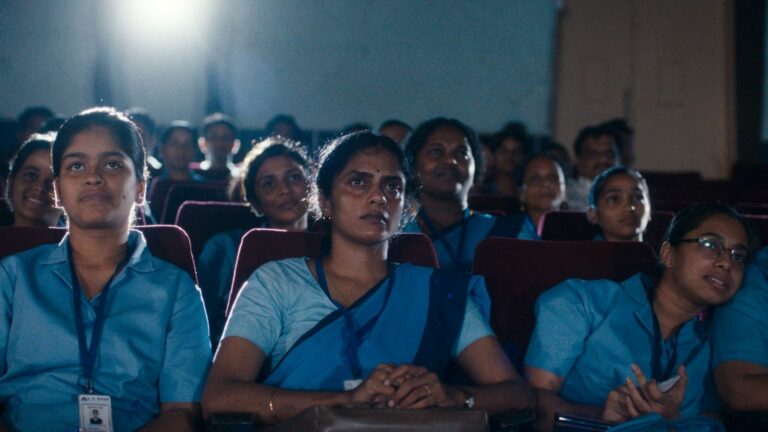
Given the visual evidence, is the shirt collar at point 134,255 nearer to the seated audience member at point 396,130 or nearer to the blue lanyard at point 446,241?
the blue lanyard at point 446,241

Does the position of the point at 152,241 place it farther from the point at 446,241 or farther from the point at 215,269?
the point at 446,241

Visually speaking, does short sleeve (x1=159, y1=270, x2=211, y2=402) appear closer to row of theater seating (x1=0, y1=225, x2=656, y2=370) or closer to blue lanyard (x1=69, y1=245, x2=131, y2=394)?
blue lanyard (x1=69, y1=245, x2=131, y2=394)

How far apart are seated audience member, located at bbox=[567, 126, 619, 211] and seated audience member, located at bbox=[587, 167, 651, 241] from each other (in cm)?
176

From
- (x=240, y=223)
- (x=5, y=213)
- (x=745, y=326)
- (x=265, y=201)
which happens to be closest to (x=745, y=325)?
(x=745, y=326)

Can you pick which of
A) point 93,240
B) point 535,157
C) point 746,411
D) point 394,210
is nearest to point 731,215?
point 746,411

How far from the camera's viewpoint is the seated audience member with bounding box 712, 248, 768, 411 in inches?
75.8

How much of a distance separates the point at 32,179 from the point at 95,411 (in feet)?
4.26

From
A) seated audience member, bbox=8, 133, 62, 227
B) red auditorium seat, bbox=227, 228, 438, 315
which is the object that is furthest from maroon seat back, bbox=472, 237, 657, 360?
seated audience member, bbox=8, 133, 62, 227

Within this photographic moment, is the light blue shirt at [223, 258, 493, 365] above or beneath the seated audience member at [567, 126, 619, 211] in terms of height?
beneath

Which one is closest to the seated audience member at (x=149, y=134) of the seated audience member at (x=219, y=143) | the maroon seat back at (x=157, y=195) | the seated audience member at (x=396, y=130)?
the seated audience member at (x=219, y=143)

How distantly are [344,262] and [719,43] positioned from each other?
8.22 meters

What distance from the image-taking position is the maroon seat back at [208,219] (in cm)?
326

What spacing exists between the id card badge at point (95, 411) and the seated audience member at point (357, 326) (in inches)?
8.6

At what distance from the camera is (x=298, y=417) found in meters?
1.64
